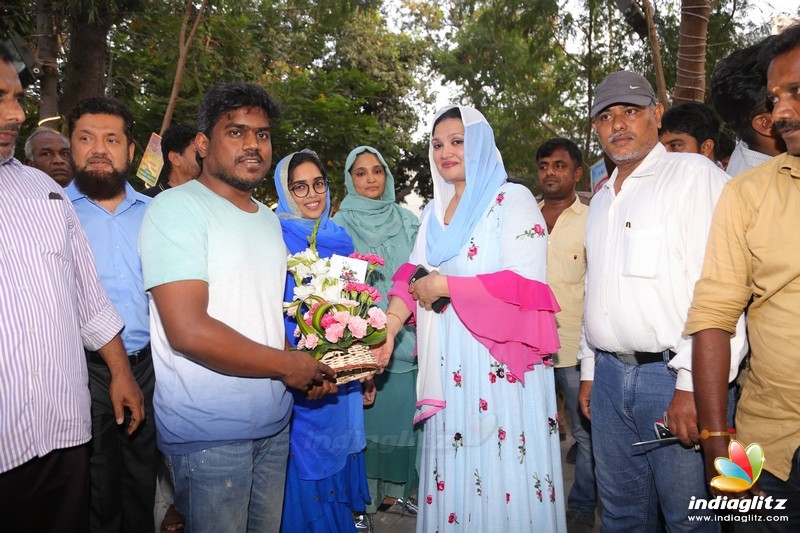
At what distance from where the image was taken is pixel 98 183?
3354 millimetres

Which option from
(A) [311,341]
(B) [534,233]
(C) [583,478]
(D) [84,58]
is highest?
(D) [84,58]

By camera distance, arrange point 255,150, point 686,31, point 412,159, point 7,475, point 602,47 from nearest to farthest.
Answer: point 7,475
point 255,150
point 686,31
point 602,47
point 412,159

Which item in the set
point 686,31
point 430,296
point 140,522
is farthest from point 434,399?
point 686,31

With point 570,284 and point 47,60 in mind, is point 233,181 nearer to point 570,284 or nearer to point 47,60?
point 570,284

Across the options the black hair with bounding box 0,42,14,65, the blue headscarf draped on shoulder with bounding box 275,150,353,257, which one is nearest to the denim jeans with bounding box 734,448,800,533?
the blue headscarf draped on shoulder with bounding box 275,150,353,257

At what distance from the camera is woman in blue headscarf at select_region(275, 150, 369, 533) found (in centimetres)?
347

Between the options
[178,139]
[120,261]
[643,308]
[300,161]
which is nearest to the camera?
[643,308]

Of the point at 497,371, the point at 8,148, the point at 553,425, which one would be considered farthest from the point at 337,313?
the point at 8,148

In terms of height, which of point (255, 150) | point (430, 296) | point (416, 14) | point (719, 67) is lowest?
point (430, 296)

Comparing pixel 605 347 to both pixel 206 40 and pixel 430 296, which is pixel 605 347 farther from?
pixel 206 40

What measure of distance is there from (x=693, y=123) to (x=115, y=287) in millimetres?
3749

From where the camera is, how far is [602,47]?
12055 mm

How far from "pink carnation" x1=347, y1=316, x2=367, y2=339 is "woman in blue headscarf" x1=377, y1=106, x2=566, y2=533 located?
429 millimetres

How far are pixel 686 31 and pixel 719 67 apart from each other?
2.98 m
